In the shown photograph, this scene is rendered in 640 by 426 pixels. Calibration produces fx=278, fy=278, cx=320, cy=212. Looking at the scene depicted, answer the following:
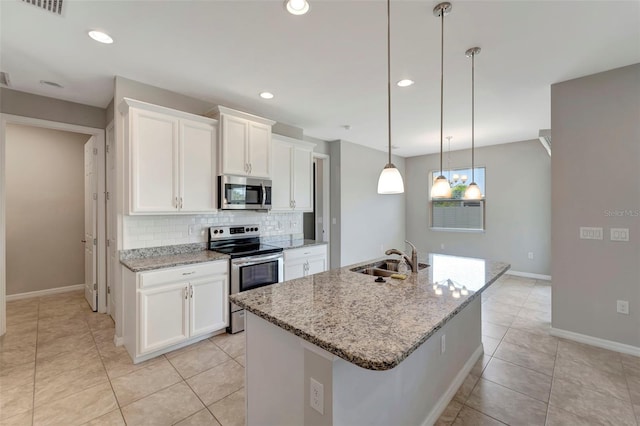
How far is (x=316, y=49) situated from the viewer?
2.31m

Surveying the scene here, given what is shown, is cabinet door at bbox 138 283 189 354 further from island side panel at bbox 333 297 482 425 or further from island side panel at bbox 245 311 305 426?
island side panel at bbox 333 297 482 425

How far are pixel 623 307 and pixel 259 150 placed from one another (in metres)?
4.17

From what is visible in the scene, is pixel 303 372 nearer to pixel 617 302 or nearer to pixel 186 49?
pixel 186 49

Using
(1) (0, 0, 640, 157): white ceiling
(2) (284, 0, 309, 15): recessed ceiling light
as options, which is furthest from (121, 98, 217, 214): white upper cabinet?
(2) (284, 0, 309, 15): recessed ceiling light

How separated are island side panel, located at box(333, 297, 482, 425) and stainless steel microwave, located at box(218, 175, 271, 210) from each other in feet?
8.09

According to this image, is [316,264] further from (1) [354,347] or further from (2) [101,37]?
(2) [101,37]

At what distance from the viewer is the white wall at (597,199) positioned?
8.66 feet

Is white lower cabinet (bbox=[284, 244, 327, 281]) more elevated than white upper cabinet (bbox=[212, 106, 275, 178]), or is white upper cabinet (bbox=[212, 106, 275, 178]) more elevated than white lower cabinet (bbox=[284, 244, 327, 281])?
white upper cabinet (bbox=[212, 106, 275, 178])

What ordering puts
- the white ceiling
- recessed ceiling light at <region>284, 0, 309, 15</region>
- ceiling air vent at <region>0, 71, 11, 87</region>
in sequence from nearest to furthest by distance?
recessed ceiling light at <region>284, 0, 309, 15</region> → the white ceiling → ceiling air vent at <region>0, 71, 11, 87</region>

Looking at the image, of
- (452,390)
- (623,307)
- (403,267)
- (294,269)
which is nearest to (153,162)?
(294,269)

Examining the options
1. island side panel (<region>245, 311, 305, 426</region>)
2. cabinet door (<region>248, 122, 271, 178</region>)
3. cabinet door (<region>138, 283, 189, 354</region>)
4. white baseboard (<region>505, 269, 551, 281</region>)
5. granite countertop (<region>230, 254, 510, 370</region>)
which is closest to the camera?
granite countertop (<region>230, 254, 510, 370</region>)

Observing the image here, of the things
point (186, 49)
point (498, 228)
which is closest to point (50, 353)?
point (186, 49)

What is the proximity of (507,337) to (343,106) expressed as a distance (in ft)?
10.8

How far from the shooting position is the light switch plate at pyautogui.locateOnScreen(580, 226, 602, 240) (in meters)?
2.79
